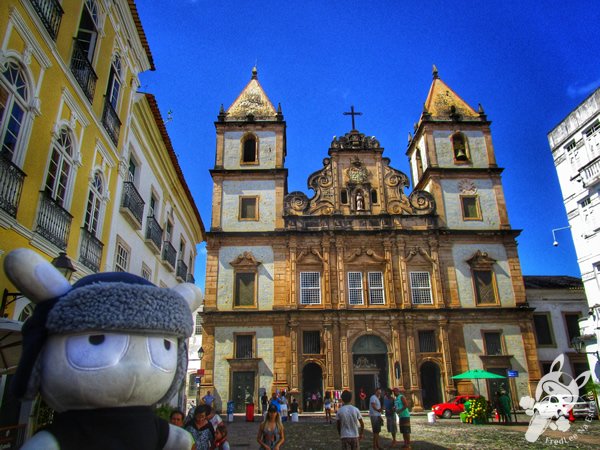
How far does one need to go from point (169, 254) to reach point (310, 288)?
942 centimetres

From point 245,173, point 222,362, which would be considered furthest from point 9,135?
point 245,173

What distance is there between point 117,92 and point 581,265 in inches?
852

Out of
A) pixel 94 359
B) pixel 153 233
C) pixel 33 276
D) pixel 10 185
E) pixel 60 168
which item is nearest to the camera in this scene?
pixel 94 359

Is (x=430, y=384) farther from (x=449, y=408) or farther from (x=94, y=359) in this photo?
(x=94, y=359)

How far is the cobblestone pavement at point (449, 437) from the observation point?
1221 centimetres

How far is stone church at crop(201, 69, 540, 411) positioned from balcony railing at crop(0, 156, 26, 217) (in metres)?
17.3

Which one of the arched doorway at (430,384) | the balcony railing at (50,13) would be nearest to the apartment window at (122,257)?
the balcony railing at (50,13)

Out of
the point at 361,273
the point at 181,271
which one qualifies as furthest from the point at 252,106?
the point at 181,271

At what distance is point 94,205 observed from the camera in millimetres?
10992

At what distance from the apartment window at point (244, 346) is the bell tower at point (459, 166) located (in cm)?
1281

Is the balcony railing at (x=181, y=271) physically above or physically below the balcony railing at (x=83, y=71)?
below

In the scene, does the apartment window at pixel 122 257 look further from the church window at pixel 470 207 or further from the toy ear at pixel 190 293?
the church window at pixel 470 207

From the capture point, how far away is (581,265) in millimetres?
21906

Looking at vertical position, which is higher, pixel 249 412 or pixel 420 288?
pixel 420 288
